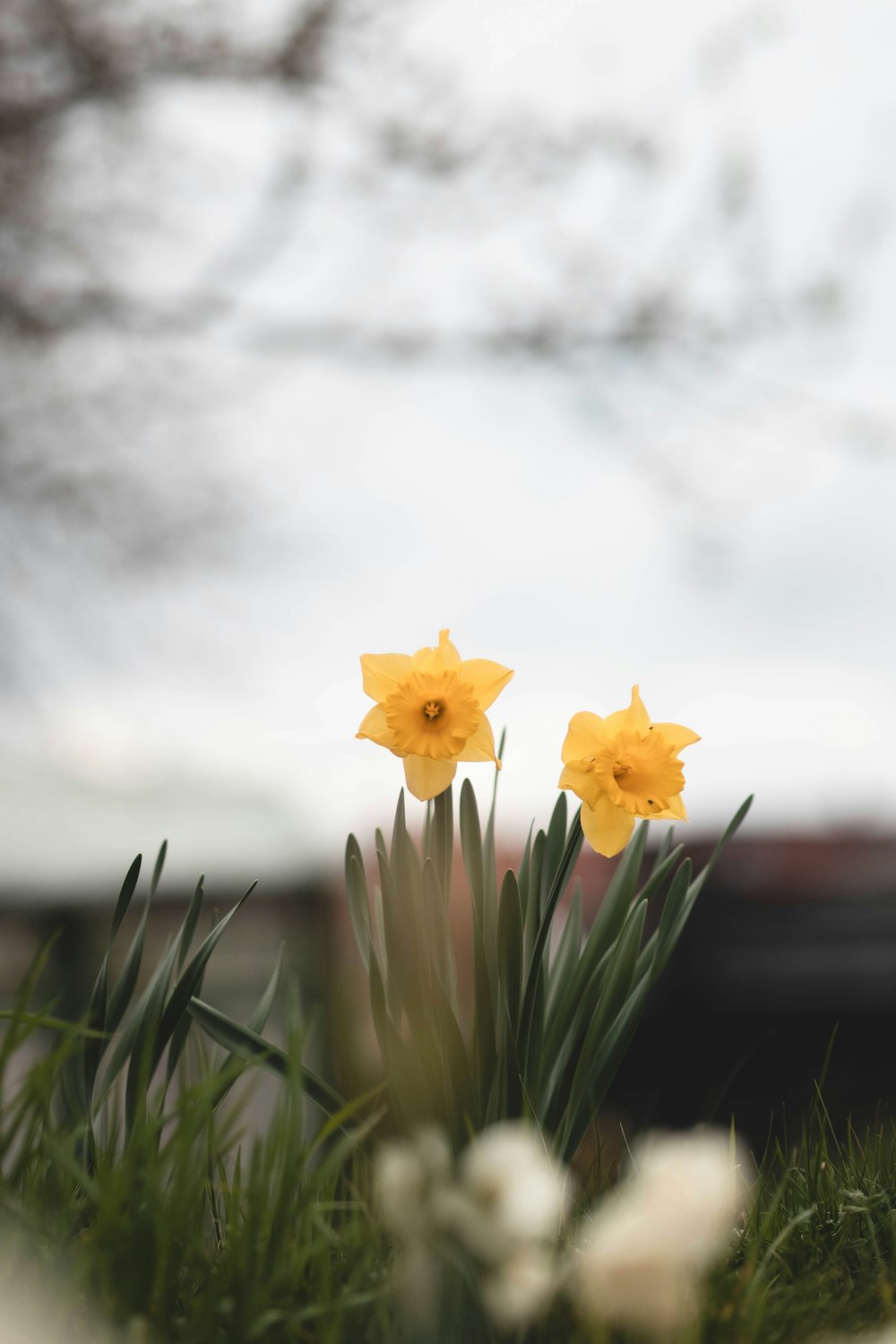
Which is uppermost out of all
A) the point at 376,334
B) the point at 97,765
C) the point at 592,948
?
the point at 376,334

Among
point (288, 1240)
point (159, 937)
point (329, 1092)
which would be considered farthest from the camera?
point (159, 937)

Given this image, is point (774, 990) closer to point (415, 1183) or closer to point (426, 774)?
point (426, 774)

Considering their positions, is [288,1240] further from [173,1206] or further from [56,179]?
[56,179]

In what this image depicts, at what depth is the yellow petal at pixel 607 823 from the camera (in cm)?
105

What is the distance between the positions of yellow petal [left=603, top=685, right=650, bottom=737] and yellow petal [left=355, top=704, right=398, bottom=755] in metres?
0.20

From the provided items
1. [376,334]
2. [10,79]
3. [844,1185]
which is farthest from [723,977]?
[10,79]

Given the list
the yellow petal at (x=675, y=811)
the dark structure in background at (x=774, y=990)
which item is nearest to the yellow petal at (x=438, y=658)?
the yellow petal at (x=675, y=811)

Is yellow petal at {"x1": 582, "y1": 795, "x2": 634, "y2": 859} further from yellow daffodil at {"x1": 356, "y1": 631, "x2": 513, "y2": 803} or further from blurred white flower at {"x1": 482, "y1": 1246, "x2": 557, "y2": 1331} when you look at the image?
blurred white flower at {"x1": 482, "y1": 1246, "x2": 557, "y2": 1331}

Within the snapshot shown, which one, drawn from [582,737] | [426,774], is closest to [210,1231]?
[426,774]

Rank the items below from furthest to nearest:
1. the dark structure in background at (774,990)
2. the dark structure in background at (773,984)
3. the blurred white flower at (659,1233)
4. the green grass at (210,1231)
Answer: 1. the dark structure in background at (773,984)
2. the dark structure in background at (774,990)
3. the green grass at (210,1231)
4. the blurred white flower at (659,1233)

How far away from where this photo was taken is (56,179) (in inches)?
186

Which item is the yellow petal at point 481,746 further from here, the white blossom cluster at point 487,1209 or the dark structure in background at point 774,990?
the dark structure in background at point 774,990

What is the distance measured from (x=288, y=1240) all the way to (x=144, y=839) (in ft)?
12.0

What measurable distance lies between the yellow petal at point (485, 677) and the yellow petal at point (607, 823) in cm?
13
